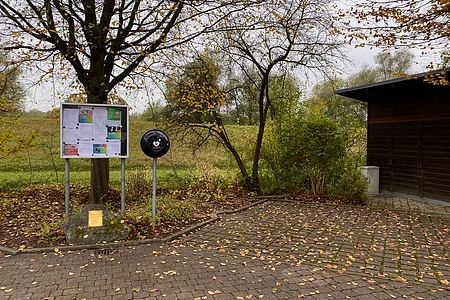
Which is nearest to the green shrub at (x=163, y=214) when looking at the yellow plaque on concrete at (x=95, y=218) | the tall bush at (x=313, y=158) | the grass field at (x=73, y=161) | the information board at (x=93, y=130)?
the yellow plaque on concrete at (x=95, y=218)

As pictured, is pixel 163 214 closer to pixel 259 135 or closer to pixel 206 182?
pixel 206 182

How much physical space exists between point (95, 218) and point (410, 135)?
25.9 feet

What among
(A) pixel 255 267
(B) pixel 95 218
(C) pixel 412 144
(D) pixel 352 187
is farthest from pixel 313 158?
(B) pixel 95 218

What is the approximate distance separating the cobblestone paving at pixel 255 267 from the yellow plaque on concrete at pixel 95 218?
0.48 metres

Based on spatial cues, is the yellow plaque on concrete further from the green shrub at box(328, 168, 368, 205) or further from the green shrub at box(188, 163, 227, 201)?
the green shrub at box(328, 168, 368, 205)

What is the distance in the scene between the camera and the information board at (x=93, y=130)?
16.6 feet

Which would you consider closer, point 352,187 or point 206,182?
point 352,187

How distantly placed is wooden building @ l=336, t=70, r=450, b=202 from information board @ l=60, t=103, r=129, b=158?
19.8 feet

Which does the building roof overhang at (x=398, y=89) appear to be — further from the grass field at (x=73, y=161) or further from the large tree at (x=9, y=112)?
the large tree at (x=9, y=112)

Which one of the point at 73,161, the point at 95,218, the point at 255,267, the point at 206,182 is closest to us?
the point at 255,267

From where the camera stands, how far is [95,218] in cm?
476

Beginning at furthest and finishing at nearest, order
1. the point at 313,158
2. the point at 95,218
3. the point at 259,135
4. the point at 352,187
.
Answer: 1. the point at 259,135
2. the point at 313,158
3. the point at 352,187
4. the point at 95,218

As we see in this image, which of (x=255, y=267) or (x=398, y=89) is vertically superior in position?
(x=398, y=89)

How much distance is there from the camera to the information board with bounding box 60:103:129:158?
200 inches
